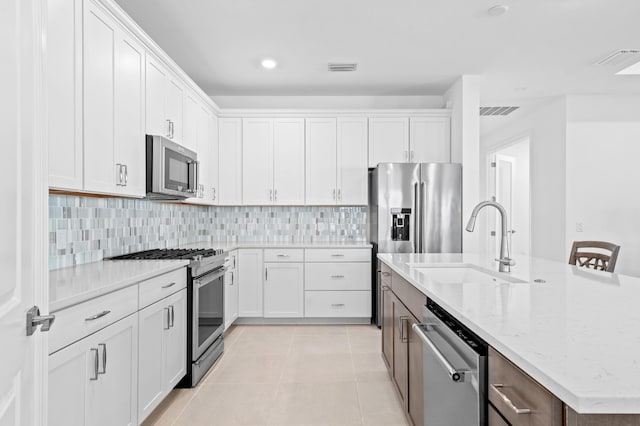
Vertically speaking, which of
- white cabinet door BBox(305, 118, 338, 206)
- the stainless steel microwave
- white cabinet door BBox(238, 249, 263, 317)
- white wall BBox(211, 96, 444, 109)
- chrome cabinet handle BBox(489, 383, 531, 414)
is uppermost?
white wall BBox(211, 96, 444, 109)

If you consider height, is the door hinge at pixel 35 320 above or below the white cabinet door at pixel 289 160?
below

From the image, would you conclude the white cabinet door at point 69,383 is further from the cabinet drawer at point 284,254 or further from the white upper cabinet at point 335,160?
the white upper cabinet at point 335,160

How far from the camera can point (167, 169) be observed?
277 centimetres

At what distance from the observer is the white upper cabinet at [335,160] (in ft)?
14.4

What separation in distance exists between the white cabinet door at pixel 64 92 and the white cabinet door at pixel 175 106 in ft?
3.57

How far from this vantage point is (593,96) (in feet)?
15.4

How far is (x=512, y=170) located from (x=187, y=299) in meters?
6.54

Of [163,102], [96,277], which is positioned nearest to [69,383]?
[96,277]

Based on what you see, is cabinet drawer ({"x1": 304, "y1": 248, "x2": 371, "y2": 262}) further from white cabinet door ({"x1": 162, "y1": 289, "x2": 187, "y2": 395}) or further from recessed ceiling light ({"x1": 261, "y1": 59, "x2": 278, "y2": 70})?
recessed ceiling light ({"x1": 261, "y1": 59, "x2": 278, "y2": 70})

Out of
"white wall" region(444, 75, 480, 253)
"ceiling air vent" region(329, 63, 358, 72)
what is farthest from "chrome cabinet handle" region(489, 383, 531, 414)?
"ceiling air vent" region(329, 63, 358, 72)

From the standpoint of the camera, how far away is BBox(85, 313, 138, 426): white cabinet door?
156 cm

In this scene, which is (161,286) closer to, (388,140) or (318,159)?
(318,159)

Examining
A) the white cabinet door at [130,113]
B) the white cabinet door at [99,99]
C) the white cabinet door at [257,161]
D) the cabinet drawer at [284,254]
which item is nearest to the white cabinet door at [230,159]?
the white cabinet door at [257,161]

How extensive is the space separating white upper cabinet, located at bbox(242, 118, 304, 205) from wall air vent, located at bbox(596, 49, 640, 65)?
315 cm
